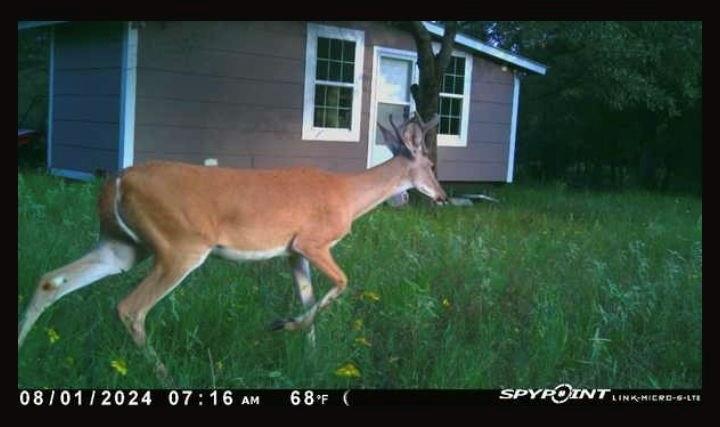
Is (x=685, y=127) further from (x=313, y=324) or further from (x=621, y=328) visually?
(x=313, y=324)

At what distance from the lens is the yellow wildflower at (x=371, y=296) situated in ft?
17.0

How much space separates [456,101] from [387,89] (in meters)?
1.44

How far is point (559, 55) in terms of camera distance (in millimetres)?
14883

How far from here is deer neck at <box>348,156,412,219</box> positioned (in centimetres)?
521

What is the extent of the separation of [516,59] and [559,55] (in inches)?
35.2

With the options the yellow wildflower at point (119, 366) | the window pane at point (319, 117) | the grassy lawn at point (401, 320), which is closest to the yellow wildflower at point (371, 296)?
the grassy lawn at point (401, 320)

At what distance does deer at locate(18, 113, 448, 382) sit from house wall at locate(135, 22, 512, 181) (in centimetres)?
659

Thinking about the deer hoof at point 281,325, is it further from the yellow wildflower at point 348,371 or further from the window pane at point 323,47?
the window pane at point 323,47

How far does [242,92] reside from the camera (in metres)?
11.9

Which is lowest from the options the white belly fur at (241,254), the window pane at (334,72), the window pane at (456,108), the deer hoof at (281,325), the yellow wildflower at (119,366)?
the yellow wildflower at (119,366)

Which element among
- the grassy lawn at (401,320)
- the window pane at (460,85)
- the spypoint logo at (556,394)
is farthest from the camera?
the window pane at (460,85)

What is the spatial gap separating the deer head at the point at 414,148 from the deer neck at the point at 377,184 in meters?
0.05

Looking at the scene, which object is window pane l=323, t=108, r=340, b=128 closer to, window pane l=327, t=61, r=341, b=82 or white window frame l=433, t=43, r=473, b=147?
window pane l=327, t=61, r=341, b=82

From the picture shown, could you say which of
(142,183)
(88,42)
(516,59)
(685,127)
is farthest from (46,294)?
(685,127)
